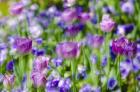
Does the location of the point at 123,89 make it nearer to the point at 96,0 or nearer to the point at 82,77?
the point at 82,77

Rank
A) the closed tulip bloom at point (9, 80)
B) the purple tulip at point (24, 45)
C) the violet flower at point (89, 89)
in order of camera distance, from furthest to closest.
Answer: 1. the violet flower at point (89, 89)
2. the purple tulip at point (24, 45)
3. the closed tulip bloom at point (9, 80)

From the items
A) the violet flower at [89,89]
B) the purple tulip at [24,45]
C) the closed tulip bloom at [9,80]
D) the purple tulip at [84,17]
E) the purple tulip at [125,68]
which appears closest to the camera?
the closed tulip bloom at [9,80]

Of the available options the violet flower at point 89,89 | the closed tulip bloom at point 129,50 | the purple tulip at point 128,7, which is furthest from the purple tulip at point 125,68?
the purple tulip at point 128,7

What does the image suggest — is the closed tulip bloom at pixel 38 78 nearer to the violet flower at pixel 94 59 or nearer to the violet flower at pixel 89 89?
the violet flower at pixel 89 89

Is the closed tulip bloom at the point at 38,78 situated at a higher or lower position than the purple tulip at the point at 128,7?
higher

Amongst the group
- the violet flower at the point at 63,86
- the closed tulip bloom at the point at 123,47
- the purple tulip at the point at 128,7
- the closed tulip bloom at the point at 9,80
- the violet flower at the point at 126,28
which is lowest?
the violet flower at the point at 126,28

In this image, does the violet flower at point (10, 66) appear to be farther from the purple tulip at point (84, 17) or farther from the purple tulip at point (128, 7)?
the purple tulip at point (128, 7)

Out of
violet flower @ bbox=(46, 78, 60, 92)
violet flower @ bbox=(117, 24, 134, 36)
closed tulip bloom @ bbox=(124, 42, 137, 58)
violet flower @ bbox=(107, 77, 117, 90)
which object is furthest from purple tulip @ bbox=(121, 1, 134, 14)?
violet flower @ bbox=(46, 78, 60, 92)

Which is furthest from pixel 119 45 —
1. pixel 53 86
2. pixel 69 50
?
pixel 53 86

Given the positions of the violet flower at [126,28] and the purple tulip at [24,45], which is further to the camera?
the violet flower at [126,28]

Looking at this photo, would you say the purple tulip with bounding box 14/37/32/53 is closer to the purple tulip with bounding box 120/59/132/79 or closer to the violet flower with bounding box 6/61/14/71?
the violet flower with bounding box 6/61/14/71

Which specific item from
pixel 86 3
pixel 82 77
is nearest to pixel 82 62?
pixel 82 77
